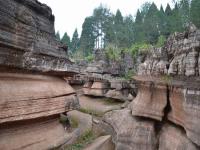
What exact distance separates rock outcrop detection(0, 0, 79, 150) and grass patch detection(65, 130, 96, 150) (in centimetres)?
36

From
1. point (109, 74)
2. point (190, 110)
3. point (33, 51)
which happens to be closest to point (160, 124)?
point (190, 110)

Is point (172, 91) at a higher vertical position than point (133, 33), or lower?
lower

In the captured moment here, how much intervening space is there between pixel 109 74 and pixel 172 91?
14.1 metres

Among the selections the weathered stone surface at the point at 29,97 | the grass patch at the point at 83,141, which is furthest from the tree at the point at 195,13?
the weathered stone surface at the point at 29,97

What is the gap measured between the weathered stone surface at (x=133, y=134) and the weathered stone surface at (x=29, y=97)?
206 centimetres

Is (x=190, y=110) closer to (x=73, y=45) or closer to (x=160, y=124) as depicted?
(x=160, y=124)

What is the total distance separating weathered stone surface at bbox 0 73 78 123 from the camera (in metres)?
5.35

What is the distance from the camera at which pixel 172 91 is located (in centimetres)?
616

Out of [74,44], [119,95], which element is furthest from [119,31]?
[119,95]

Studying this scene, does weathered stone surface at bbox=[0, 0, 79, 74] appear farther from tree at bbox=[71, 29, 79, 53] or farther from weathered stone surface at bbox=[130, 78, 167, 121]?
tree at bbox=[71, 29, 79, 53]

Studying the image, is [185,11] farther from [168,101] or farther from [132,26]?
[168,101]

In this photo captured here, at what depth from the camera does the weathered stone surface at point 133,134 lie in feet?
22.1

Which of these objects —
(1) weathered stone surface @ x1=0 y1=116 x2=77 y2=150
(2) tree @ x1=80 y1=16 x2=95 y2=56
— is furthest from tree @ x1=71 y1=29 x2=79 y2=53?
(1) weathered stone surface @ x1=0 y1=116 x2=77 y2=150

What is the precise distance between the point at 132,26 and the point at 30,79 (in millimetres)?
43447
